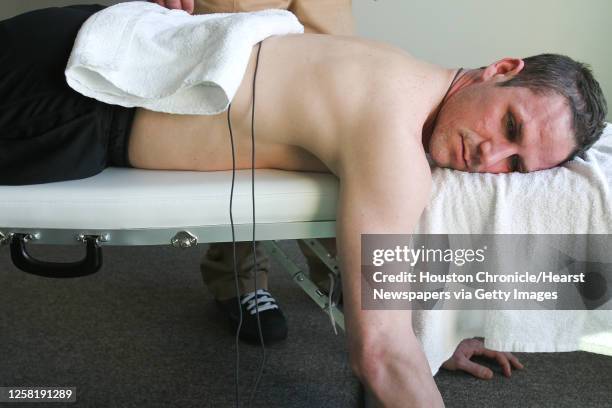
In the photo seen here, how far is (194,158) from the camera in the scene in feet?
3.98

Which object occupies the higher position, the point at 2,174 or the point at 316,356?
the point at 2,174

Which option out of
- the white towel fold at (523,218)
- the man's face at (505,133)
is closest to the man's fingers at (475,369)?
the white towel fold at (523,218)

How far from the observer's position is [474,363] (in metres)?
1.50

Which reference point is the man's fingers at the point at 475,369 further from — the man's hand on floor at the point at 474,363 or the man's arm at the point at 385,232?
the man's arm at the point at 385,232

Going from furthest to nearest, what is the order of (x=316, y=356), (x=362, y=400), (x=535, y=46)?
(x=535, y=46)
(x=316, y=356)
(x=362, y=400)

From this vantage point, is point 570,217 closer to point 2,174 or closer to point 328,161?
point 328,161

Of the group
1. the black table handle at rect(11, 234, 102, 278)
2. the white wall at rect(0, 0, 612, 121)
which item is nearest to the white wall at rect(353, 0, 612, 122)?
the white wall at rect(0, 0, 612, 121)

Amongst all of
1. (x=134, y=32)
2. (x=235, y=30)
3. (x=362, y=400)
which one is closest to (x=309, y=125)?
(x=235, y=30)

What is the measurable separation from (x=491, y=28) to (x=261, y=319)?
4.18 feet

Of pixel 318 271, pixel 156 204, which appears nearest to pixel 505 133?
pixel 156 204

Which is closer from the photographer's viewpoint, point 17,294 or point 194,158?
point 194,158

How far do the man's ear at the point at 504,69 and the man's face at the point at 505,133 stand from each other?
1.9 inches

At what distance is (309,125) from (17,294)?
4.22 ft

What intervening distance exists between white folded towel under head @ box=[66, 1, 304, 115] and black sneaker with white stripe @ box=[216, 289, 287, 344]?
2.28 ft
